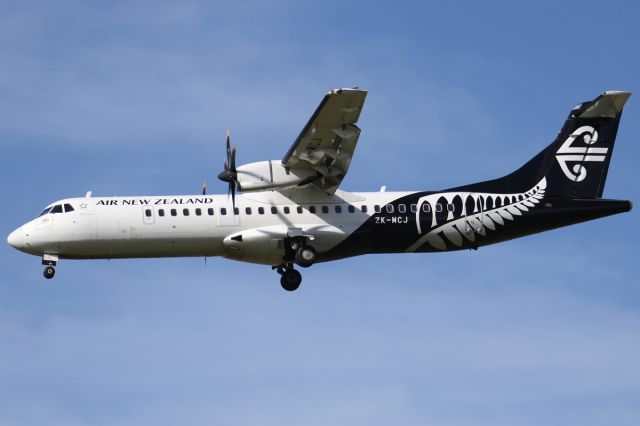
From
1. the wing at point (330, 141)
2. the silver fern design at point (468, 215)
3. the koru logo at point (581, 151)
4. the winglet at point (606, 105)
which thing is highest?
the winglet at point (606, 105)

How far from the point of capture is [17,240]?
115 ft

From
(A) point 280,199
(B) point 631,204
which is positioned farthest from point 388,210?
(B) point 631,204

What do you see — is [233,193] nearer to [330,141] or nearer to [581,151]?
[330,141]

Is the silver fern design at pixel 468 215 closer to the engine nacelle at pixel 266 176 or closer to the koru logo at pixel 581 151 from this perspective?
the koru logo at pixel 581 151

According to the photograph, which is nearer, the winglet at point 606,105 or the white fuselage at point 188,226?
the white fuselage at point 188,226

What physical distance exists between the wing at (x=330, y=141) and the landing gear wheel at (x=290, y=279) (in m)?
2.95

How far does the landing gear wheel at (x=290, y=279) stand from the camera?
3635 cm

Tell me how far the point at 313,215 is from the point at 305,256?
1.52 metres

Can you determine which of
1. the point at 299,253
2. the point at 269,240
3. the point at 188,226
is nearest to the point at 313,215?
the point at 299,253

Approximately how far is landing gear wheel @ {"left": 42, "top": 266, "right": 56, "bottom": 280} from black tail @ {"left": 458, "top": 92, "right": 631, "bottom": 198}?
45.7 feet

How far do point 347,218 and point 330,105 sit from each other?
562cm

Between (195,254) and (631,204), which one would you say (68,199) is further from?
(631,204)

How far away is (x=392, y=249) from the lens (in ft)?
119

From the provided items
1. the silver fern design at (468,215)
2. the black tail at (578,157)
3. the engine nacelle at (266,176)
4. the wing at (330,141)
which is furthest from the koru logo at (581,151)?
the engine nacelle at (266,176)
